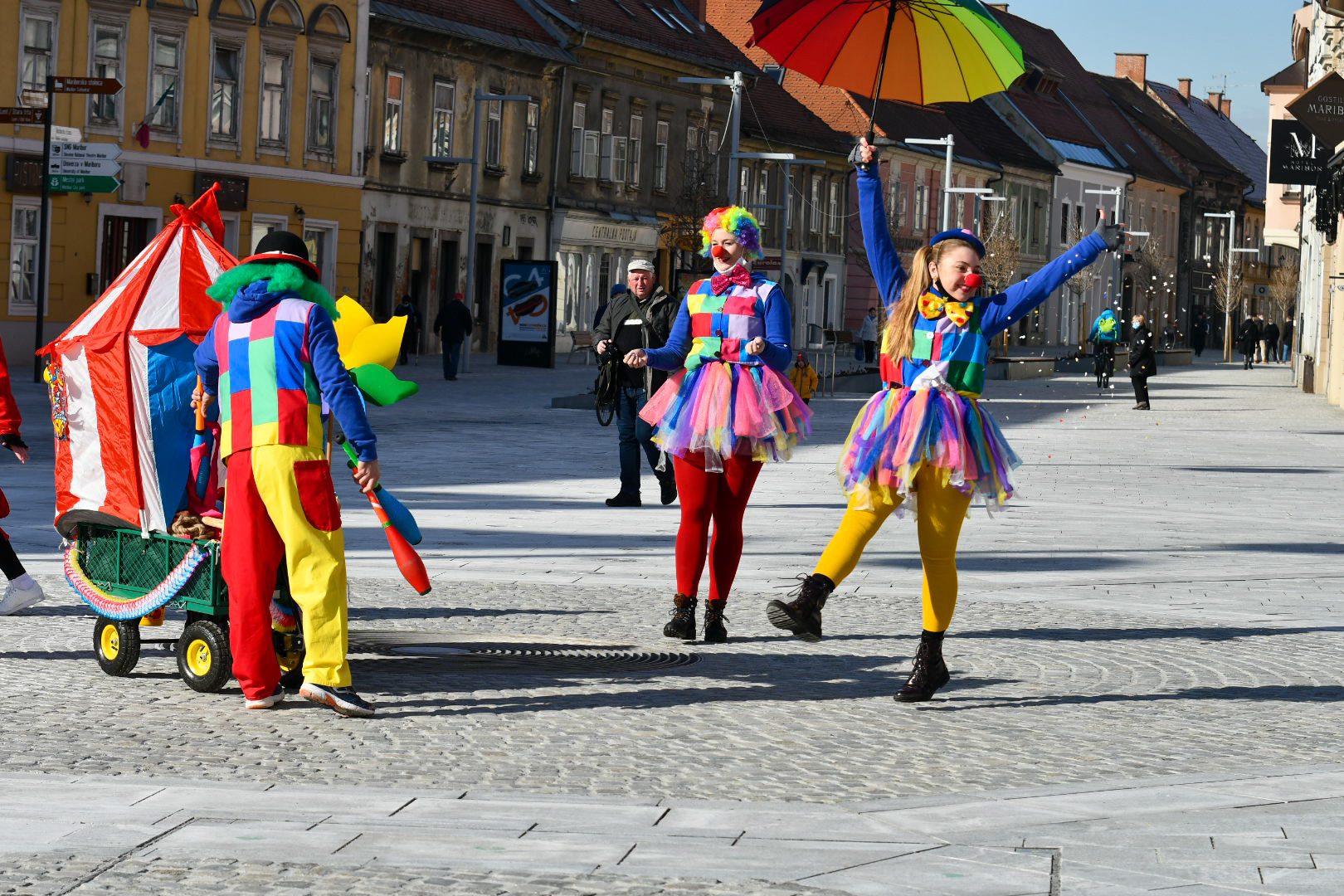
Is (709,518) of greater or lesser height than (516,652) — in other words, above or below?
above

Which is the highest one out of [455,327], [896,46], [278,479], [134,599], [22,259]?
[896,46]

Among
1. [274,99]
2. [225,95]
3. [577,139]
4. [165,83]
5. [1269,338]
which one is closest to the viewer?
[165,83]

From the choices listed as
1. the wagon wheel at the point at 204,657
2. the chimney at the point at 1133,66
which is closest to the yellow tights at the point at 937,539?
the wagon wheel at the point at 204,657

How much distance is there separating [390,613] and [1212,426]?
22.4 m

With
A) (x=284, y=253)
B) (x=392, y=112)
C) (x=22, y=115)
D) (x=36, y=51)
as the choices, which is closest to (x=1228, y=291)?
(x=392, y=112)

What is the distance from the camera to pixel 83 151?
29031 millimetres

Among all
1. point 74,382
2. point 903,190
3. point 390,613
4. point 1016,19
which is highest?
point 1016,19

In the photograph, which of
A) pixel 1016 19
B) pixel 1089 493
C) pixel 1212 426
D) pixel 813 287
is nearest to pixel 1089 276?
pixel 1016 19

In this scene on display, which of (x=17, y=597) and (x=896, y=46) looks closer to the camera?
(x=896, y=46)

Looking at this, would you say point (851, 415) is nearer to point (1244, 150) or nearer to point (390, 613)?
point (390, 613)

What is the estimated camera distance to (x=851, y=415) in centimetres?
3089

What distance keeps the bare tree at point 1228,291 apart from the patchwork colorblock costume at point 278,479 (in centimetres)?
7837

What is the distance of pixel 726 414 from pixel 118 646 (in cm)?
262

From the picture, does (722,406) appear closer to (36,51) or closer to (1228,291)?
(36,51)
